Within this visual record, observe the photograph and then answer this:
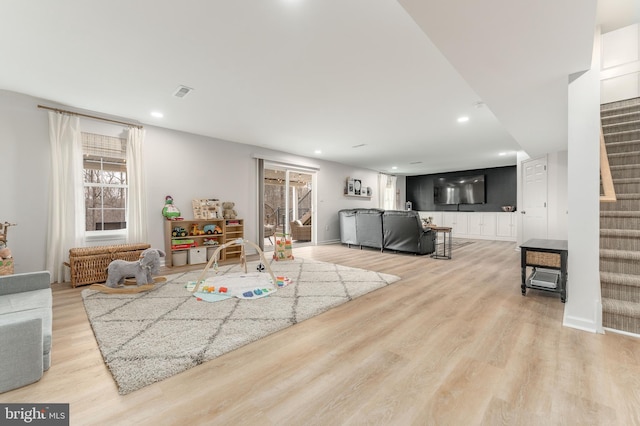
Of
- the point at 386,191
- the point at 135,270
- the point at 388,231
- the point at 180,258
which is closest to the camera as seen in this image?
the point at 135,270

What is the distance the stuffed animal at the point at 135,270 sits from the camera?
10.1 feet

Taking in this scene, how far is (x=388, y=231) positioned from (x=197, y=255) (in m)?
3.94

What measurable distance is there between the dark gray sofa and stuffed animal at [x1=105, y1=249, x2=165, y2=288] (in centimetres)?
444

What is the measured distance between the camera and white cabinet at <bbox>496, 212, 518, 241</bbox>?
26.3ft

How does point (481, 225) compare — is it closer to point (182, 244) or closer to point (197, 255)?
point (197, 255)

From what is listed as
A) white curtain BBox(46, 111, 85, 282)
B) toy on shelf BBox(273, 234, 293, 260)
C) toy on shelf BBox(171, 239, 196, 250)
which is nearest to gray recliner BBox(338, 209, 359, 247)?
toy on shelf BBox(273, 234, 293, 260)

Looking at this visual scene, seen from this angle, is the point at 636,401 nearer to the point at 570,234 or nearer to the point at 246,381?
the point at 570,234

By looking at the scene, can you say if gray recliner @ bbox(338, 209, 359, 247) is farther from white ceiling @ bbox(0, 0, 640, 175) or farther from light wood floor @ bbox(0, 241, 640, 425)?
light wood floor @ bbox(0, 241, 640, 425)

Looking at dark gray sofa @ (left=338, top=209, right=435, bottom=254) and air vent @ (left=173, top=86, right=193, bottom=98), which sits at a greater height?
air vent @ (left=173, top=86, right=193, bottom=98)

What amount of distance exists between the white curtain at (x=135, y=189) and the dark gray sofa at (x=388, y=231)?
4.49 m

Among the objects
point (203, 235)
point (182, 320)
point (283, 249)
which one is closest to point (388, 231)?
point (283, 249)

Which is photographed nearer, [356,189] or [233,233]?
[233,233]

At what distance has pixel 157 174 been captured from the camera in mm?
4648

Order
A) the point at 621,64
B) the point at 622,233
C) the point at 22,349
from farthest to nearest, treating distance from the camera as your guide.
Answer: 1. the point at 621,64
2. the point at 622,233
3. the point at 22,349
